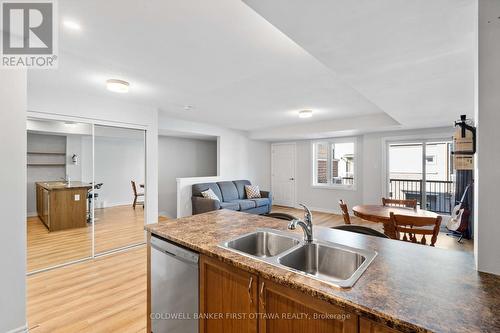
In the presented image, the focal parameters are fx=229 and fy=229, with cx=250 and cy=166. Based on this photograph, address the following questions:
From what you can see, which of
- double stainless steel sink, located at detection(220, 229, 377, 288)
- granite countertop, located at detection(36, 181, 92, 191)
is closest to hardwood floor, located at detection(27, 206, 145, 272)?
granite countertop, located at detection(36, 181, 92, 191)

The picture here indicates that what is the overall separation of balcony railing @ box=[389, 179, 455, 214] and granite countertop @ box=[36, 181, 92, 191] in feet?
20.7

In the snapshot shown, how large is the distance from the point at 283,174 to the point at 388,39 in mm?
6109

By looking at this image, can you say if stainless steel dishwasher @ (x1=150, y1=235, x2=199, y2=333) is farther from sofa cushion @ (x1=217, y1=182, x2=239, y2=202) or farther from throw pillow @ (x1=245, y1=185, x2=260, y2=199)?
throw pillow @ (x1=245, y1=185, x2=260, y2=199)

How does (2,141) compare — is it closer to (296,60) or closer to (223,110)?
(296,60)

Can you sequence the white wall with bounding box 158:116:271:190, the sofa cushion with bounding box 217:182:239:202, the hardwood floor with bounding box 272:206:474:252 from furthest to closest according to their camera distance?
the sofa cushion with bounding box 217:182:239:202 < the white wall with bounding box 158:116:271:190 < the hardwood floor with bounding box 272:206:474:252

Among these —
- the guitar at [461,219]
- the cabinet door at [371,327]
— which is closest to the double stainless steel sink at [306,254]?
the cabinet door at [371,327]

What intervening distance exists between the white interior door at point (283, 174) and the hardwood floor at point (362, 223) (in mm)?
326

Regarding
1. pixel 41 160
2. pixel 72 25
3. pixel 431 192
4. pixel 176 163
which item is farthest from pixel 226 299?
pixel 431 192

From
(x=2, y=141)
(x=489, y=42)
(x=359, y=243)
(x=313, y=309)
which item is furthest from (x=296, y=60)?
(x=2, y=141)

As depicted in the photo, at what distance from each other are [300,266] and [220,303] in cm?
54

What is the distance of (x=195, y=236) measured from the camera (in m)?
1.63

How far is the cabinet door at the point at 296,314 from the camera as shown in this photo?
0.92 m

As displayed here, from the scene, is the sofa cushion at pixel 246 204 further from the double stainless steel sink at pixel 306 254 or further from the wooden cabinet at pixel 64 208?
the double stainless steel sink at pixel 306 254

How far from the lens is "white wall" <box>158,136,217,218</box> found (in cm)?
598
